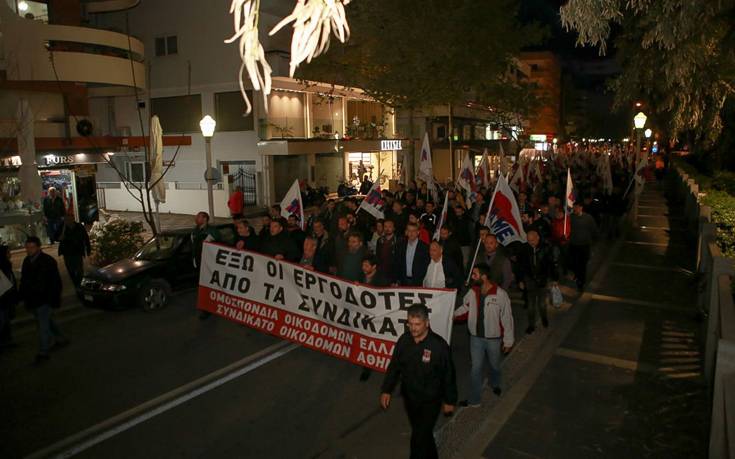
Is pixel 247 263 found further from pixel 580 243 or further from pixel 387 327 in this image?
pixel 580 243

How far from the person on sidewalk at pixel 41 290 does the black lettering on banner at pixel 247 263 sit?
2577 millimetres

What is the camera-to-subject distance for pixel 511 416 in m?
6.39

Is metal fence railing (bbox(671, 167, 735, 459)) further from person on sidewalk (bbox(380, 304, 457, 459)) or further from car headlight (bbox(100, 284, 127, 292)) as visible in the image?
car headlight (bbox(100, 284, 127, 292))

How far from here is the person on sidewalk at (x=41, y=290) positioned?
27.3 ft

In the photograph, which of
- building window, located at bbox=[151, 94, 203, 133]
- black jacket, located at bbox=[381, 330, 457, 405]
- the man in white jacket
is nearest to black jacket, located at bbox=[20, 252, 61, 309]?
black jacket, located at bbox=[381, 330, 457, 405]

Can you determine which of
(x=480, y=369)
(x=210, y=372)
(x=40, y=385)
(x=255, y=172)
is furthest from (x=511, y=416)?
(x=255, y=172)

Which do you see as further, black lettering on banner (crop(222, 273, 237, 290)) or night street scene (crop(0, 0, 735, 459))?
black lettering on banner (crop(222, 273, 237, 290))

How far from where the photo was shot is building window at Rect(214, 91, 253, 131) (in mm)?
27750

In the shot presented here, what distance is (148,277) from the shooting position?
1102 centimetres

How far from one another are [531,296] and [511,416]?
3144 mm

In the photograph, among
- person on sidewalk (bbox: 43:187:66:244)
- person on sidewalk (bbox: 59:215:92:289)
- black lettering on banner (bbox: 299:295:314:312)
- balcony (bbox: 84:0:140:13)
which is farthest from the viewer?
balcony (bbox: 84:0:140:13)

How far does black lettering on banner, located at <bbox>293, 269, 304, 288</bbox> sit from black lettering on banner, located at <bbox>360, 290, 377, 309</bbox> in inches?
48.7

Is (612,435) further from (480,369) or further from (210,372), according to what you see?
(210,372)

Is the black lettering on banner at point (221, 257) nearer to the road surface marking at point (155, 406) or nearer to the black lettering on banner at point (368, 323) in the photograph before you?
the road surface marking at point (155, 406)
